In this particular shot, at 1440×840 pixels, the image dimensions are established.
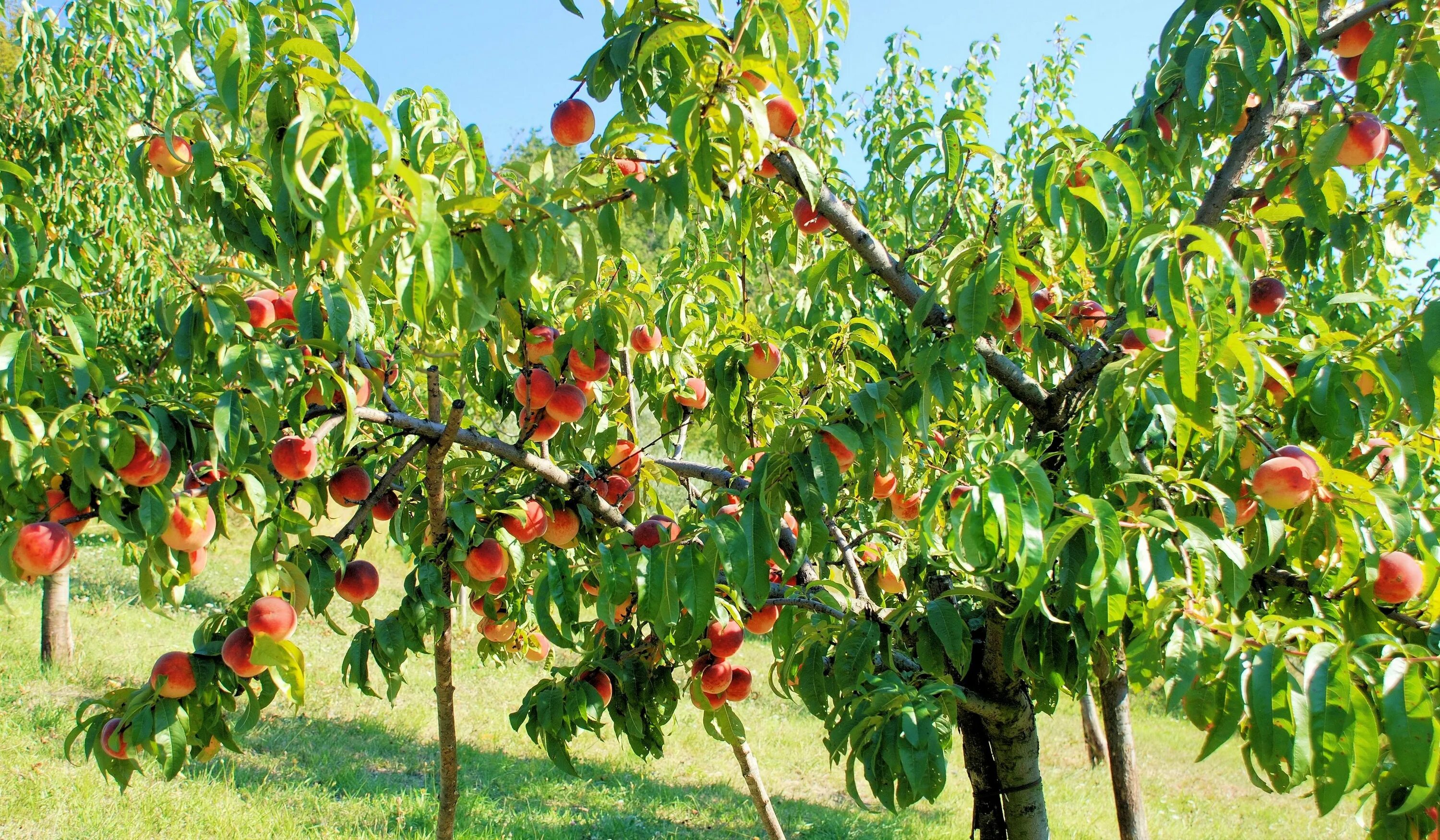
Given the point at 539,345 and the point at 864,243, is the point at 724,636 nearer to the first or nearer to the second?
the point at 539,345

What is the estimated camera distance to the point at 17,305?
136 centimetres

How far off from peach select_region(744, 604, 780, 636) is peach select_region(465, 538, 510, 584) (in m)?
0.55

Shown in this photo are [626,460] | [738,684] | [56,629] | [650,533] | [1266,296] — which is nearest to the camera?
[650,533]

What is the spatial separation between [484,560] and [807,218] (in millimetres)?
862

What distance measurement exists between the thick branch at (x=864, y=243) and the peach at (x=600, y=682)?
0.96 m

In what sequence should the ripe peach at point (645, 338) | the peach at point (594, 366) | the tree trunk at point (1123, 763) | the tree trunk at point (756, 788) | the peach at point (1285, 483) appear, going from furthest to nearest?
the tree trunk at point (1123, 763), the tree trunk at point (756, 788), the ripe peach at point (645, 338), the peach at point (594, 366), the peach at point (1285, 483)

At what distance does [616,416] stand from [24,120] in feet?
11.8

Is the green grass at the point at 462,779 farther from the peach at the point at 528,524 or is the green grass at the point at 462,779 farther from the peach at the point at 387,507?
the peach at the point at 528,524

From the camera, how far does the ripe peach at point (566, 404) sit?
1.74m

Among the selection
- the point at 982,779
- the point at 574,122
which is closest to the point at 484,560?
the point at 574,122

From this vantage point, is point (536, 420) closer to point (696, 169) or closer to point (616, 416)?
point (616, 416)

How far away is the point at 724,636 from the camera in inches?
68.9

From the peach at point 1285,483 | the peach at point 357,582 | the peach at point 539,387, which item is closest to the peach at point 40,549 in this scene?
the peach at point 357,582

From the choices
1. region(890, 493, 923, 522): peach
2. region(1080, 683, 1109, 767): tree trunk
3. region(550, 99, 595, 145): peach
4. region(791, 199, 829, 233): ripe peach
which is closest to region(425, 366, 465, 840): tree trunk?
region(550, 99, 595, 145): peach
